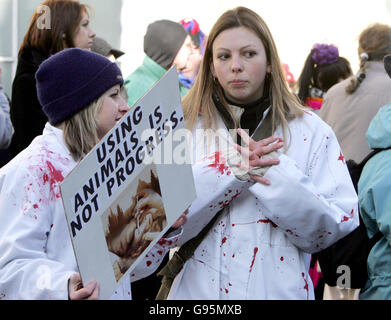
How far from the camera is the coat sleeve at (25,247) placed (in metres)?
2.16

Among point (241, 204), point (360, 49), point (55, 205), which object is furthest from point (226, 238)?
point (360, 49)

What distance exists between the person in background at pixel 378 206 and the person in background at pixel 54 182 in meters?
1.03

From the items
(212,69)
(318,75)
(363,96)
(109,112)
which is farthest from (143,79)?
(109,112)

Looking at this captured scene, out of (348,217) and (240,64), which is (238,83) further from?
(348,217)

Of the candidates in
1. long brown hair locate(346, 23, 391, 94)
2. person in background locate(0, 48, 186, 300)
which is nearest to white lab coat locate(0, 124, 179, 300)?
person in background locate(0, 48, 186, 300)

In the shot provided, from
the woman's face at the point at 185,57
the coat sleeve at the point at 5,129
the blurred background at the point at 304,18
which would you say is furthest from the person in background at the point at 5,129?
the blurred background at the point at 304,18

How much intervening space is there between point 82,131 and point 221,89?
624 millimetres

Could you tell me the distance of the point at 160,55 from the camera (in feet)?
16.8

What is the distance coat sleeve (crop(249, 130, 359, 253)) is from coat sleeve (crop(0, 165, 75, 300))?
71 cm

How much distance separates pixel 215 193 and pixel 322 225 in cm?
37

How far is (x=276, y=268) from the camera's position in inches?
101

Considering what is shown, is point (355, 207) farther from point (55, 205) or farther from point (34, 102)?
point (34, 102)

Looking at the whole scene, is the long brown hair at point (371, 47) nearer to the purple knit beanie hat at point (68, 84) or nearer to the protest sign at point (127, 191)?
the purple knit beanie hat at point (68, 84)
